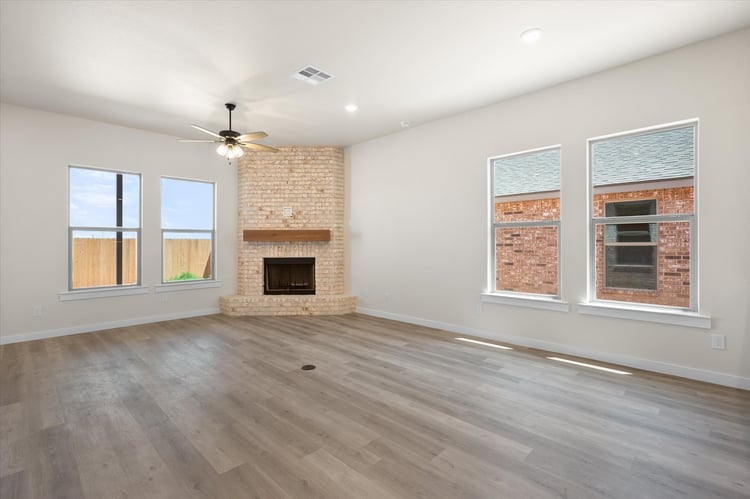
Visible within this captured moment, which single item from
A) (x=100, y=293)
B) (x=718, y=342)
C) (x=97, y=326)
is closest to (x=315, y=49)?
(x=718, y=342)

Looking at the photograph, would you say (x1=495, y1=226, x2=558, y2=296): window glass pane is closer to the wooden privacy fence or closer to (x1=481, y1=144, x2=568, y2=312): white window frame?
(x1=481, y1=144, x2=568, y2=312): white window frame

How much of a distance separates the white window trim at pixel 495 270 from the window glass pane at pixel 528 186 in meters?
0.05

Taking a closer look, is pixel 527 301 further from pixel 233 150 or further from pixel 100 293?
pixel 100 293

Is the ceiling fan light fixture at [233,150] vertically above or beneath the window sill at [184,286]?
above

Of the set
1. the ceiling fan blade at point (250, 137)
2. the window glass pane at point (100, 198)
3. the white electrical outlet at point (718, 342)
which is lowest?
the white electrical outlet at point (718, 342)

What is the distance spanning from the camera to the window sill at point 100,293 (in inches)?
191

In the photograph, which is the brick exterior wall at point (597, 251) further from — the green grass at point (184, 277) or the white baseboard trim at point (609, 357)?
the green grass at point (184, 277)

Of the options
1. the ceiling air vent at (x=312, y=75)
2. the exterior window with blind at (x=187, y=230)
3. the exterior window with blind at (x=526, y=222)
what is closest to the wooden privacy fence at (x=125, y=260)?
the exterior window with blind at (x=187, y=230)

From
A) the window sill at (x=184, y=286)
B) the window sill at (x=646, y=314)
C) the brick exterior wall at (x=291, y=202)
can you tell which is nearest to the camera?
the window sill at (x=646, y=314)

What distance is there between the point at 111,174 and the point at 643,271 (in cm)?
711

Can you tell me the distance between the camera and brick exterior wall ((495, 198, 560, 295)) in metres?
4.16

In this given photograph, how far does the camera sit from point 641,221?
139 inches

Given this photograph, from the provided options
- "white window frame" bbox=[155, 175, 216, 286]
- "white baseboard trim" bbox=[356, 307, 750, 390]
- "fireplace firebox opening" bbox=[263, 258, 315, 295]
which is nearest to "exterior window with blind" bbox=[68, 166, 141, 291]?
"white window frame" bbox=[155, 175, 216, 286]

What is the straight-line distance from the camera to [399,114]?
4.88 metres
